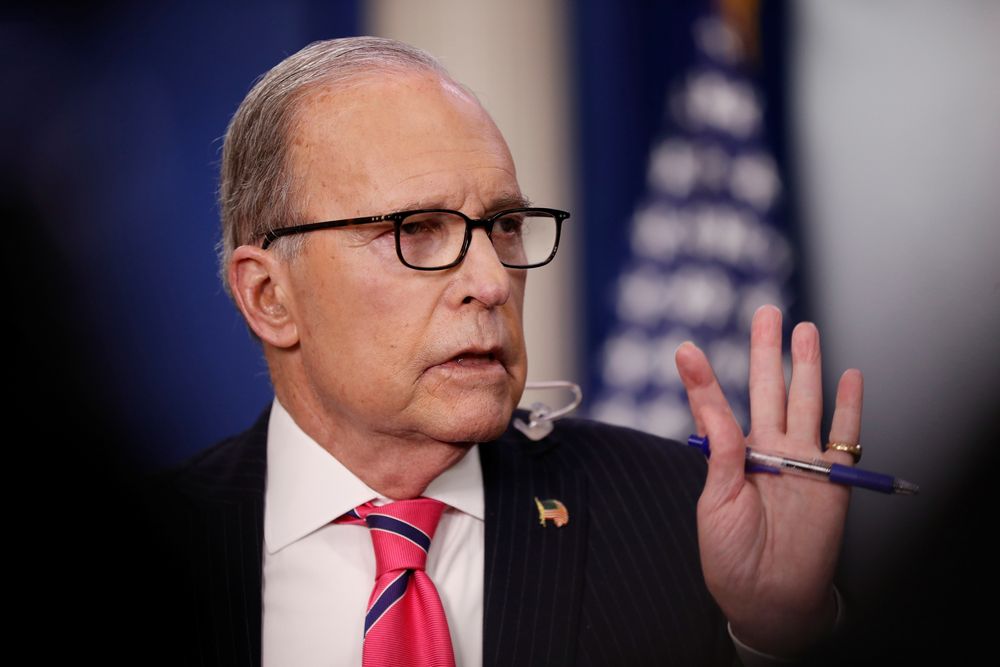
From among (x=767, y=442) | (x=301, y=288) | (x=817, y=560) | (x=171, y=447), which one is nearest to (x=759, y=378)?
(x=767, y=442)

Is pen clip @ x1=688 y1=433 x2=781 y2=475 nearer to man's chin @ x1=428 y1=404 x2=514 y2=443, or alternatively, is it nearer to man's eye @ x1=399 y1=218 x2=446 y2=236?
man's chin @ x1=428 y1=404 x2=514 y2=443

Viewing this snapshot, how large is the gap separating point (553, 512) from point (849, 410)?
58cm

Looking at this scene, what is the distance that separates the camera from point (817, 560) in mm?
1390

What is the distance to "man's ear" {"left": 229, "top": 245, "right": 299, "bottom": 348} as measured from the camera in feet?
5.06

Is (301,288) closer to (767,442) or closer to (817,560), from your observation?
(767,442)

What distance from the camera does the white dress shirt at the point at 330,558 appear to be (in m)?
1.44

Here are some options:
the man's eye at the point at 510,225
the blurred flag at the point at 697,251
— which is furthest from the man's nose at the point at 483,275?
the blurred flag at the point at 697,251

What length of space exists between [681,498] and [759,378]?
42cm

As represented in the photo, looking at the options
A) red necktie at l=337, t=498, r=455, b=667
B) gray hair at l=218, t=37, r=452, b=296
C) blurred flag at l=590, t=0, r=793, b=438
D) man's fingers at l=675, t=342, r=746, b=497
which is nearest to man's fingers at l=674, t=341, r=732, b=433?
man's fingers at l=675, t=342, r=746, b=497

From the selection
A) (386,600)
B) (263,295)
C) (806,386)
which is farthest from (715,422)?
(263,295)

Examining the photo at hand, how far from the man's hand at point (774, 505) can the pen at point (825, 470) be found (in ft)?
0.07

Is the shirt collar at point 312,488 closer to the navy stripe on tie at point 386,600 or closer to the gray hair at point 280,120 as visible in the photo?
the navy stripe on tie at point 386,600

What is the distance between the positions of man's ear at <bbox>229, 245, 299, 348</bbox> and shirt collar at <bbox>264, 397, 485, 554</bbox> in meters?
0.18

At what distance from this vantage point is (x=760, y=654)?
1.44 metres
